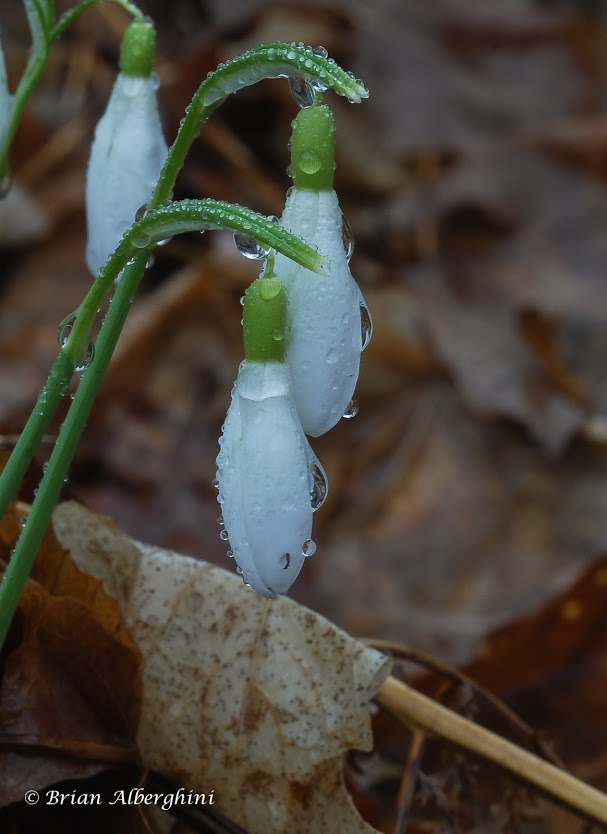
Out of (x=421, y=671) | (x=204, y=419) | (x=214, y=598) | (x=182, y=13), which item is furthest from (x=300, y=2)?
(x=214, y=598)

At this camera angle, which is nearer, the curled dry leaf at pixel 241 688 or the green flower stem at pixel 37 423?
the green flower stem at pixel 37 423

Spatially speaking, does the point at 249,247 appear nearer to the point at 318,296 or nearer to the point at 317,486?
the point at 318,296

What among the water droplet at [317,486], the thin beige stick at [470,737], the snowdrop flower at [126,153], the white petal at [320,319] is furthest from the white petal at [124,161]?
the thin beige stick at [470,737]

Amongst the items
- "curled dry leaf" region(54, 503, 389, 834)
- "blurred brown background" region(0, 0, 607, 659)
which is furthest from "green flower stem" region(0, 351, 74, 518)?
"blurred brown background" region(0, 0, 607, 659)

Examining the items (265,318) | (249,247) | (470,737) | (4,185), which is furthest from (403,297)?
(265,318)

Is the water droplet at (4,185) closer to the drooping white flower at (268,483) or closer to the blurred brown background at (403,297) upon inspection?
the drooping white flower at (268,483)

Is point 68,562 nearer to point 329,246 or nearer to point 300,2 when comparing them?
point 329,246
